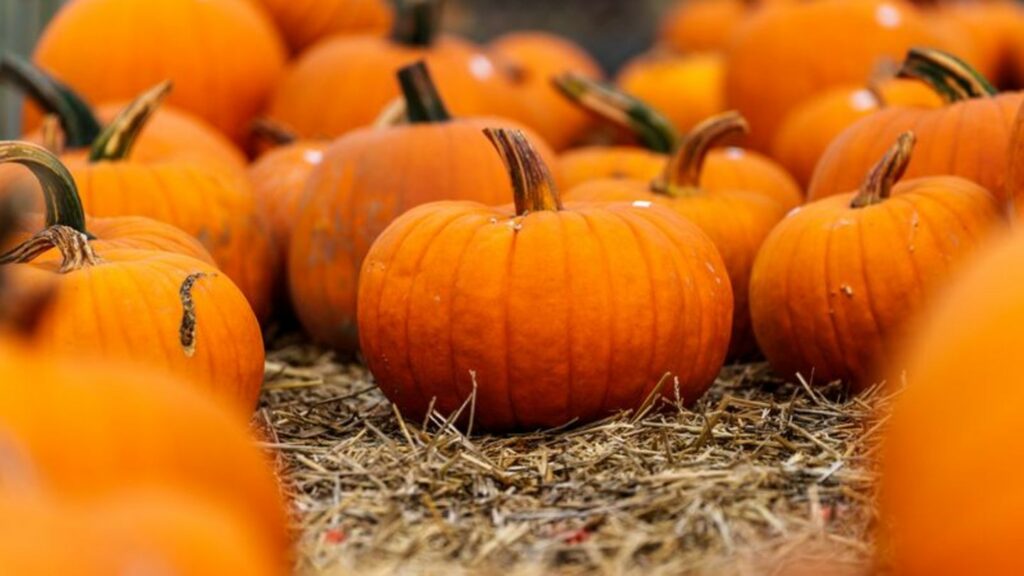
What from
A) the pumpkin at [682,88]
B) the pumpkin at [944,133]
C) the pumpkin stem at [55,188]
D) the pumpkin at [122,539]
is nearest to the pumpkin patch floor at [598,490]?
the pumpkin at [122,539]

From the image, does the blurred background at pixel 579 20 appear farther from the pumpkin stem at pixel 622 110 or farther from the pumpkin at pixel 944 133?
the pumpkin at pixel 944 133

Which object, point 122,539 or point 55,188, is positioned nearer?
point 122,539

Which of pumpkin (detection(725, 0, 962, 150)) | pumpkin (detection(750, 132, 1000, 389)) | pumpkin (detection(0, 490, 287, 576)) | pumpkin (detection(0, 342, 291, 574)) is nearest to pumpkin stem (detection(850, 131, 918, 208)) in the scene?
pumpkin (detection(750, 132, 1000, 389))

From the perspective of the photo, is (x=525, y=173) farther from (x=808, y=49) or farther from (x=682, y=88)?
(x=682, y=88)

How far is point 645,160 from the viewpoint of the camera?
3.94 metres

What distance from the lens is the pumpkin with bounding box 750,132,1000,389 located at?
9.03 feet

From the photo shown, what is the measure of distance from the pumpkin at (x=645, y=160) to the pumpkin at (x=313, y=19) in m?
1.65

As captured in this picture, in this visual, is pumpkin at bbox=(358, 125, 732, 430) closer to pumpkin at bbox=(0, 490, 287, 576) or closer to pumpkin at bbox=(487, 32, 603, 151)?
pumpkin at bbox=(0, 490, 287, 576)

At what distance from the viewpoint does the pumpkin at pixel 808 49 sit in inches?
200

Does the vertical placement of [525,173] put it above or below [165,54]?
above

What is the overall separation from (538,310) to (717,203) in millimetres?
882

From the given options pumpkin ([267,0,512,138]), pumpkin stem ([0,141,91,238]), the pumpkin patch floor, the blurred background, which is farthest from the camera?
the blurred background

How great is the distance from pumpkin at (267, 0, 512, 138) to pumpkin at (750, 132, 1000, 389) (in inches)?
77.2

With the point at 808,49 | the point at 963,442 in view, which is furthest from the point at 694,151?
the point at 808,49
